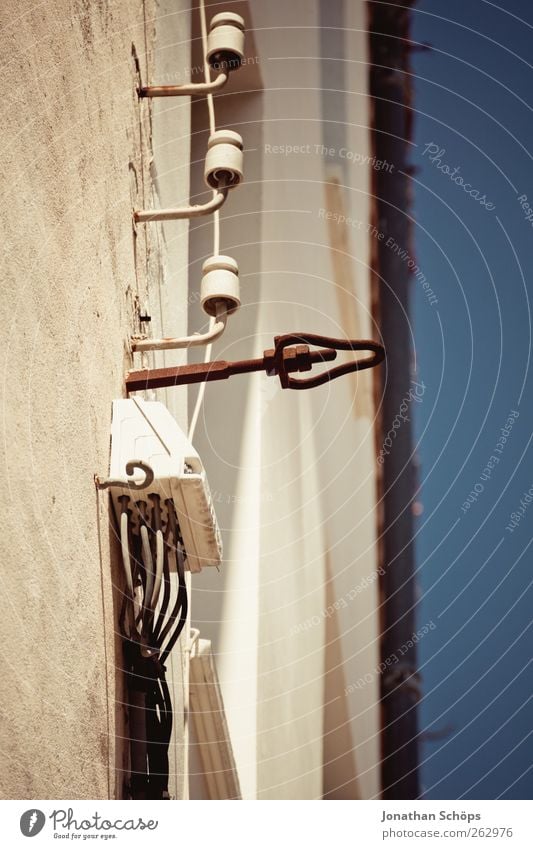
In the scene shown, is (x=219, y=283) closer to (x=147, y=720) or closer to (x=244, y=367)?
(x=244, y=367)

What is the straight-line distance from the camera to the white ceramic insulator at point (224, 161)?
2.02 meters

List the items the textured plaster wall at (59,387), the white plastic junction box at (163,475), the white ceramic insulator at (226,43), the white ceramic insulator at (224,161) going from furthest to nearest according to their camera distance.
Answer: the white ceramic insulator at (226,43), the white ceramic insulator at (224,161), the white plastic junction box at (163,475), the textured plaster wall at (59,387)

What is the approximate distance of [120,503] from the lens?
1675 millimetres

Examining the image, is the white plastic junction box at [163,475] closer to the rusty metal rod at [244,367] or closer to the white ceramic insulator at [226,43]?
the rusty metal rod at [244,367]

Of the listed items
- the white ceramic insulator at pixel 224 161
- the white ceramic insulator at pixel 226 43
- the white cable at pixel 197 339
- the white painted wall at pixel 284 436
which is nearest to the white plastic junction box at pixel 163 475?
the white cable at pixel 197 339

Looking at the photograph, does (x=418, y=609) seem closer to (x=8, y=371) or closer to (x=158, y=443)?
(x=158, y=443)

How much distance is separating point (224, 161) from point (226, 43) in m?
0.36

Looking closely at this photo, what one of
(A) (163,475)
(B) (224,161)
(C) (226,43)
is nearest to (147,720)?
(A) (163,475)

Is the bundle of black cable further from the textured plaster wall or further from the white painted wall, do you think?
the white painted wall

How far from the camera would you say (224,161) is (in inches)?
79.0

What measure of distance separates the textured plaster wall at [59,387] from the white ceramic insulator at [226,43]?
0.30 metres

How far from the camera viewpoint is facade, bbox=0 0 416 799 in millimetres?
1272
